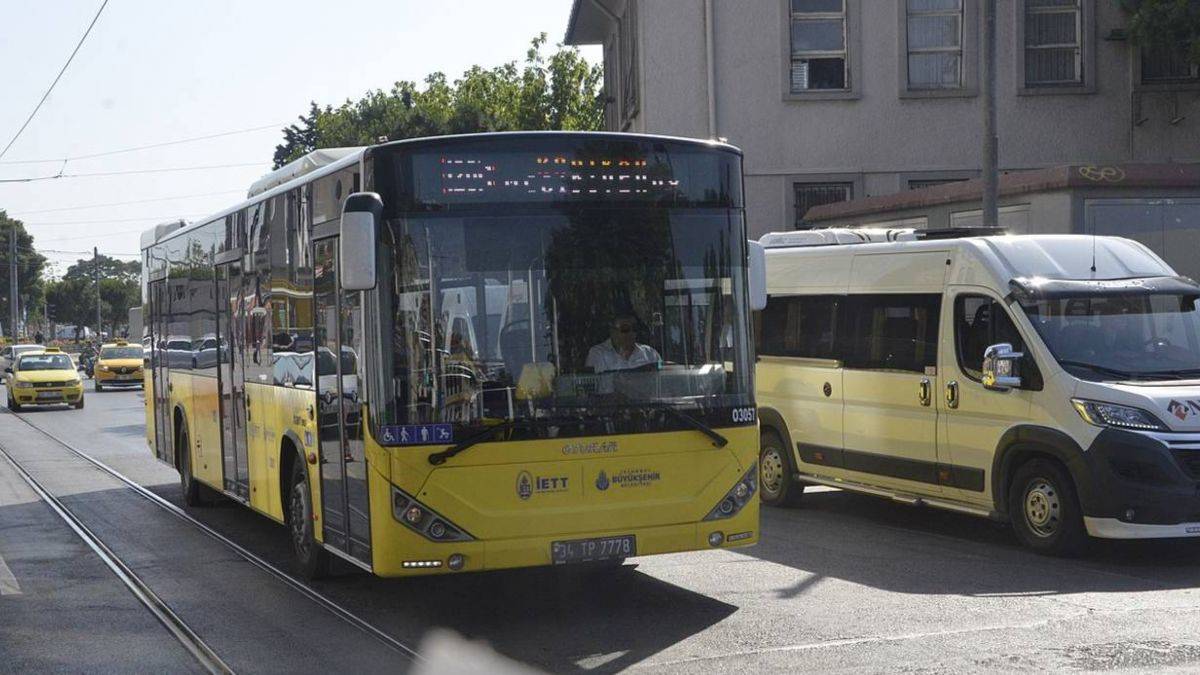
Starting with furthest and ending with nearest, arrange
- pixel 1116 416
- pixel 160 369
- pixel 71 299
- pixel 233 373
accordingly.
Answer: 1. pixel 71 299
2. pixel 160 369
3. pixel 233 373
4. pixel 1116 416

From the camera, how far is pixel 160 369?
16625 mm

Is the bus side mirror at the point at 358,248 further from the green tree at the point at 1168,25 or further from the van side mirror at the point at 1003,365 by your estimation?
the green tree at the point at 1168,25

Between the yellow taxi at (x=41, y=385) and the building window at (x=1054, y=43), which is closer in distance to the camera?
the building window at (x=1054, y=43)

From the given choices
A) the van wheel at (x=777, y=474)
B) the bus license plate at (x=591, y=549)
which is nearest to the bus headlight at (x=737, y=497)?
the bus license plate at (x=591, y=549)

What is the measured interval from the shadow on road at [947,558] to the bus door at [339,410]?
2665mm

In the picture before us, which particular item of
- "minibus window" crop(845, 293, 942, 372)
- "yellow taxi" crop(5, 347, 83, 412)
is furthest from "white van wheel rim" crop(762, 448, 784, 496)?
"yellow taxi" crop(5, 347, 83, 412)

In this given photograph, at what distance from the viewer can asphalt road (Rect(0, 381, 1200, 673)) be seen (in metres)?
7.84

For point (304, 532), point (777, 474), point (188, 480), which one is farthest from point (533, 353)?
point (188, 480)

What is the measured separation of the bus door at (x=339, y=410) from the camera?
8.83 metres

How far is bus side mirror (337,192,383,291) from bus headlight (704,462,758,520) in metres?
2.36

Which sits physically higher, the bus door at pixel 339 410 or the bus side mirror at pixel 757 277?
the bus side mirror at pixel 757 277

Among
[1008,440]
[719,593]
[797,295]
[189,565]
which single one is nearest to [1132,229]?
[797,295]

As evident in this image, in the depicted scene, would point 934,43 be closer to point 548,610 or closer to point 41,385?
point 548,610

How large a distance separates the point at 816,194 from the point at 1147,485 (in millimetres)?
16589
